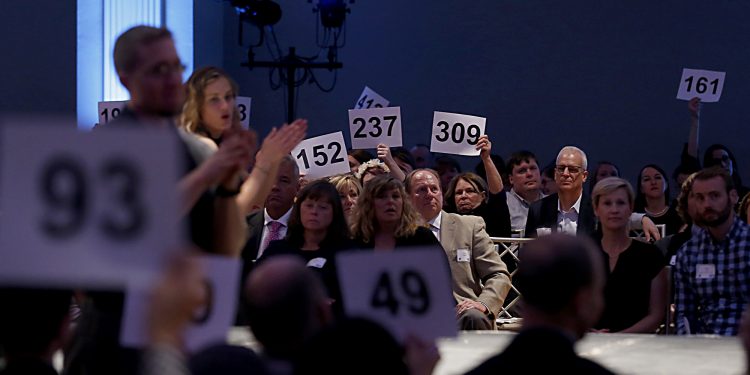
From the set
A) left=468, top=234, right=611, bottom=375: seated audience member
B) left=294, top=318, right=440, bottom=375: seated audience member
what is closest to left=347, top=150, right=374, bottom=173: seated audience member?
left=468, top=234, right=611, bottom=375: seated audience member

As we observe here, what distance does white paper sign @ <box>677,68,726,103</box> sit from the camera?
9703 millimetres

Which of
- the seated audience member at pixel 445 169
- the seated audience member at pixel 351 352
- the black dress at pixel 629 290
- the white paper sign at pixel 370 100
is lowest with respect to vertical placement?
the black dress at pixel 629 290

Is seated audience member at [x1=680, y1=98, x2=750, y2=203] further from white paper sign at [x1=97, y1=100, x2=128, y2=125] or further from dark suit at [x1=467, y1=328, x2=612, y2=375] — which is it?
dark suit at [x1=467, y1=328, x2=612, y2=375]

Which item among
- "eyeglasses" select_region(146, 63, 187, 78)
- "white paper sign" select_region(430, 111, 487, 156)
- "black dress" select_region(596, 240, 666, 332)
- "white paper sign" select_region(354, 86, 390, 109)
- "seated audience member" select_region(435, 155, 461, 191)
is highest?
"white paper sign" select_region(354, 86, 390, 109)

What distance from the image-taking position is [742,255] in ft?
16.6

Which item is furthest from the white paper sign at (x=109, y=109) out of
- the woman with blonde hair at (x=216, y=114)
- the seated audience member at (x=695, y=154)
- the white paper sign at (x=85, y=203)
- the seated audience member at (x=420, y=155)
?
the white paper sign at (x=85, y=203)

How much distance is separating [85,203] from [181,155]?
90cm

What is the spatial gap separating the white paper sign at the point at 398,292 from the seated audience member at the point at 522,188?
548cm

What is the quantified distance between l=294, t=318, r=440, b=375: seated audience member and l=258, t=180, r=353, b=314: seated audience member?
10.9ft

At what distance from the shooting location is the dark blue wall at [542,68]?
1223 cm

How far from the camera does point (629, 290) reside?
5.46 meters

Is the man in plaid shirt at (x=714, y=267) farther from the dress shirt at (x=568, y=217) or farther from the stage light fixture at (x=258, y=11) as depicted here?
the stage light fixture at (x=258, y=11)

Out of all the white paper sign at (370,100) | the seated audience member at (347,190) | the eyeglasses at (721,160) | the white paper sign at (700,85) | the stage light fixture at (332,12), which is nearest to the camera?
the seated audience member at (347,190)

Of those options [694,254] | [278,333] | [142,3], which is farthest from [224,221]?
[142,3]
